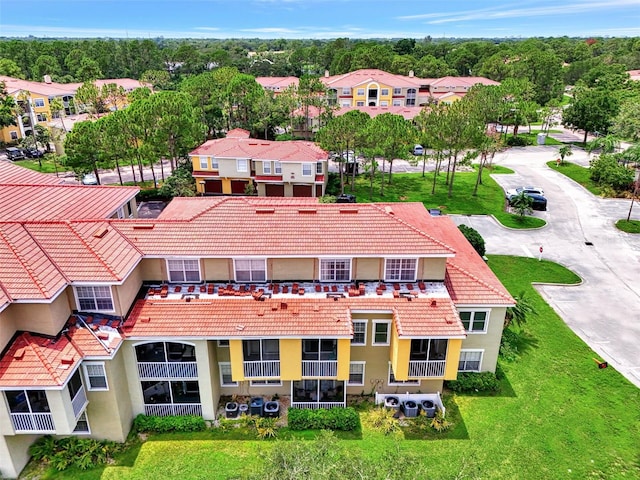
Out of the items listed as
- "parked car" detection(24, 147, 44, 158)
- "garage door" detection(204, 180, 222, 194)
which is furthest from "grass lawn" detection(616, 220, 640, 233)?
"parked car" detection(24, 147, 44, 158)

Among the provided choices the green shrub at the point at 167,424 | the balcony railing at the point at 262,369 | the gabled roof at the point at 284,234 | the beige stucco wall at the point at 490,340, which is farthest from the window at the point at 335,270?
the green shrub at the point at 167,424

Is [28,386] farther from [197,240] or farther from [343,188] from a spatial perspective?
[343,188]

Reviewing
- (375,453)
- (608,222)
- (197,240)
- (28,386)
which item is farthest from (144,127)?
(608,222)

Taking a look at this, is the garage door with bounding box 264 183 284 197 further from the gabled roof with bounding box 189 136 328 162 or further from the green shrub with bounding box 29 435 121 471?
the green shrub with bounding box 29 435 121 471

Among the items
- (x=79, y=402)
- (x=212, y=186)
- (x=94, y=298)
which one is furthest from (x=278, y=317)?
(x=212, y=186)

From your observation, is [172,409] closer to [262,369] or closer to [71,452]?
[71,452]
